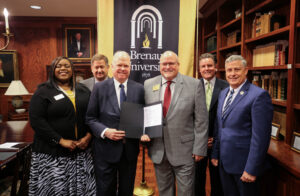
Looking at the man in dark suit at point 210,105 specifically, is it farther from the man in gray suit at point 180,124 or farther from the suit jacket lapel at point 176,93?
the suit jacket lapel at point 176,93

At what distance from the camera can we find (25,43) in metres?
5.81

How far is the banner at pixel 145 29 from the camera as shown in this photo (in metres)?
2.49

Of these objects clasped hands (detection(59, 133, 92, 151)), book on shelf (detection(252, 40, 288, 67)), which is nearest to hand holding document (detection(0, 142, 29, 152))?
clasped hands (detection(59, 133, 92, 151))

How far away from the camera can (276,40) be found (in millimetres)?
2809

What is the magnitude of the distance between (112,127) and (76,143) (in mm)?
367

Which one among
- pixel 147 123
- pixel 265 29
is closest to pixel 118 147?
pixel 147 123

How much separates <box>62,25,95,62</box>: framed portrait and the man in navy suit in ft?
16.0

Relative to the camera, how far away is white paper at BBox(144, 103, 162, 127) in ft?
5.35

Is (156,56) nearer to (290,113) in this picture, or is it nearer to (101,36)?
(101,36)

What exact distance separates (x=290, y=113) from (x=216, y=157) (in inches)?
37.6

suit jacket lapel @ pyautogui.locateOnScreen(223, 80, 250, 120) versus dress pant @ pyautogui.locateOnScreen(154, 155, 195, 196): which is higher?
suit jacket lapel @ pyautogui.locateOnScreen(223, 80, 250, 120)

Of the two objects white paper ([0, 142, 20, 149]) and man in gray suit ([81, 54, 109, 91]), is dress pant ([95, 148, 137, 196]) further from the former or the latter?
man in gray suit ([81, 54, 109, 91])

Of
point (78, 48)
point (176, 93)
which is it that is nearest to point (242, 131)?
point (176, 93)

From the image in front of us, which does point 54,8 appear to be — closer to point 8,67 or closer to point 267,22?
point 8,67
